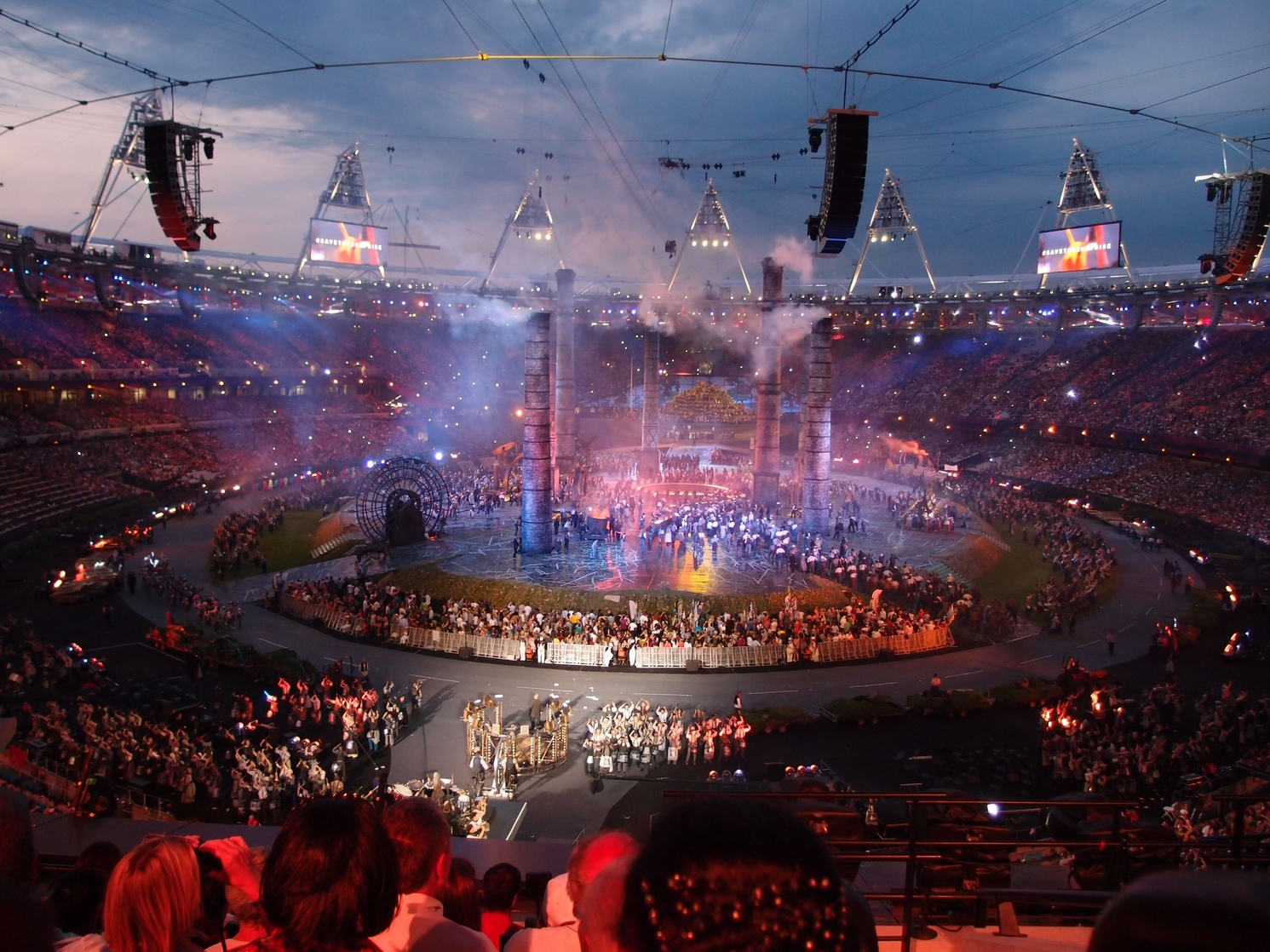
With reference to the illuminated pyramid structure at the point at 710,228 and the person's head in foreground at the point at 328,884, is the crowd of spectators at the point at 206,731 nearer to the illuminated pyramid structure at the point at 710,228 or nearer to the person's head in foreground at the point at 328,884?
the person's head in foreground at the point at 328,884

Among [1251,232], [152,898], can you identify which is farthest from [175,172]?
[1251,232]

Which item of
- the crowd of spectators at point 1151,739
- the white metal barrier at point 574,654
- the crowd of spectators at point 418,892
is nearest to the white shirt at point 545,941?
the crowd of spectators at point 418,892

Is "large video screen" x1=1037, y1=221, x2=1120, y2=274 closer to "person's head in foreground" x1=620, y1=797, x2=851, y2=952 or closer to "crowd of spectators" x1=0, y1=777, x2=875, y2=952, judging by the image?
"crowd of spectators" x1=0, y1=777, x2=875, y2=952

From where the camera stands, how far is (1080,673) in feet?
55.7

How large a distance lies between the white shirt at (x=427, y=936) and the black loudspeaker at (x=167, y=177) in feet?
32.4

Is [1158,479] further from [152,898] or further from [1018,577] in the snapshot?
[152,898]

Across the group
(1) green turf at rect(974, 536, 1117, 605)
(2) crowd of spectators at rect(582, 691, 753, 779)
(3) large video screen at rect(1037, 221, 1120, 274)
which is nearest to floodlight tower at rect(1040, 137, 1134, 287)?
(3) large video screen at rect(1037, 221, 1120, 274)

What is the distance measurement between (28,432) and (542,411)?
23.4 metres

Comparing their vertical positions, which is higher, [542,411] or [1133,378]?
[1133,378]

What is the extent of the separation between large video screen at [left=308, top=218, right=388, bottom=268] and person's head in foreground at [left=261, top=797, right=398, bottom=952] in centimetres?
4633

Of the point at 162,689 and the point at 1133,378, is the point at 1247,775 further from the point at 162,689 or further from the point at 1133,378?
the point at 1133,378

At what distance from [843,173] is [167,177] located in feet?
27.9

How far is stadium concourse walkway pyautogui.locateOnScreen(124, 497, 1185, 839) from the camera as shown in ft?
43.4

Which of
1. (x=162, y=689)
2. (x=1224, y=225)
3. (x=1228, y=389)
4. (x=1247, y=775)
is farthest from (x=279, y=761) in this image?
(x=1228, y=389)
